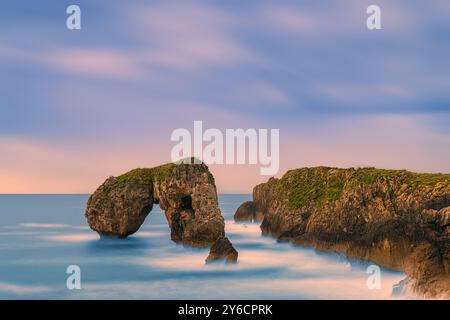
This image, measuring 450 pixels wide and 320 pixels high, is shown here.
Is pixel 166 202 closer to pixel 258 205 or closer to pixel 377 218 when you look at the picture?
pixel 377 218

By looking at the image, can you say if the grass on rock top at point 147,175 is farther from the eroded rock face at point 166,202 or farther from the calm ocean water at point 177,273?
the calm ocean water at point 177,273

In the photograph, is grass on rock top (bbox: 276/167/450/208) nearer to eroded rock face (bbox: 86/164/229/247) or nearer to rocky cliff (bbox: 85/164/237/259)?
eroded rock face (bbox: 86/164/229/247)

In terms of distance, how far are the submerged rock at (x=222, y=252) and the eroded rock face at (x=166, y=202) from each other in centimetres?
551

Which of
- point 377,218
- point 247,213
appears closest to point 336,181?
point 377,218

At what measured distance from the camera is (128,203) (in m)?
53.4

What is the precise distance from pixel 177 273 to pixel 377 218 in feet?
A: 62.8

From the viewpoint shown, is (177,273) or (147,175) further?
(147,175)

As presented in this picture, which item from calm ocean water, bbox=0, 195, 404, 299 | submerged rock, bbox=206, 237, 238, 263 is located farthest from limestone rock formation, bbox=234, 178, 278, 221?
submerged rock, bbox=206, 237, 238, 263

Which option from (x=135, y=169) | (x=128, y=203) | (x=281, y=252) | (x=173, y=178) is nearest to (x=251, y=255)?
(x=281, y=252)

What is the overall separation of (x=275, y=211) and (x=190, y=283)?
1174 inches

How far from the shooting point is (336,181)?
58.6 metres

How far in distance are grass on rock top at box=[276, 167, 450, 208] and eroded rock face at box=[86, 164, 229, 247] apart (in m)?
14.3
